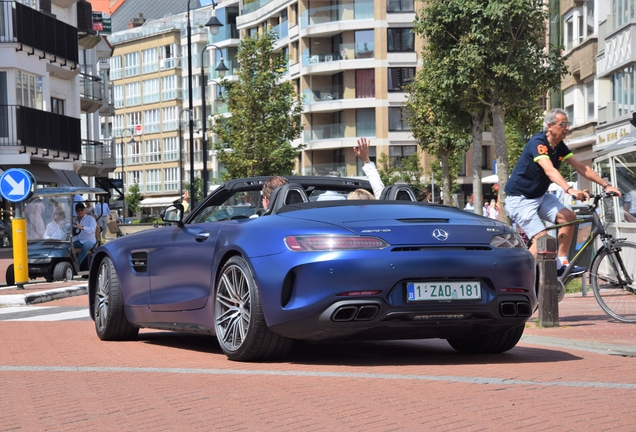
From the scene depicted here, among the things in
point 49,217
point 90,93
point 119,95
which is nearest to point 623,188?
point 49,217

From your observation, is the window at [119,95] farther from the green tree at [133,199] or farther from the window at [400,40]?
the window at [400,40]

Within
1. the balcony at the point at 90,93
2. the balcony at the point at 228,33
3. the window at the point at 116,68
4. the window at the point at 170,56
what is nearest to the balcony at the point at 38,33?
the balcony at the point at 90,93

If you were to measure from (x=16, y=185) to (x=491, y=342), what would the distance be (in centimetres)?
1428

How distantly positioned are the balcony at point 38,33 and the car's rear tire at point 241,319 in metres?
38.6

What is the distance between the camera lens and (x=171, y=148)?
139625 millimetres

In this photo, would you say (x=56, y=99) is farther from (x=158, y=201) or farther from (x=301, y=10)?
(x=158, y=201)

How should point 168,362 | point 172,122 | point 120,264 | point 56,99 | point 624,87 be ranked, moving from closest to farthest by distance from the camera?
1. point 168,362
2. point 120,264
3. point 624,87
4. point 56,99
5. point 172,122

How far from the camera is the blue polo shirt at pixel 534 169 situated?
38.8ft

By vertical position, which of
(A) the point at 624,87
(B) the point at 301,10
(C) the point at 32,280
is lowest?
(C) the point at 32,280

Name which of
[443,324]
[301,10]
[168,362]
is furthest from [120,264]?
[301,10]

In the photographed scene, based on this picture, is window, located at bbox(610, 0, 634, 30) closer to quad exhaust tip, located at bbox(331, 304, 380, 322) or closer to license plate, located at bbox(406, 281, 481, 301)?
license plate, located at bbox(406, 281, 481, 301)

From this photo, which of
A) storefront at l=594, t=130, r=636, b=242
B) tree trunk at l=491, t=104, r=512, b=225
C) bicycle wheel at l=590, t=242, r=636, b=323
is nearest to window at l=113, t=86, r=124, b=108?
tree trunk at l=491, t=104, r=512, b=225

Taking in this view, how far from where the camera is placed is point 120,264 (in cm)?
1102

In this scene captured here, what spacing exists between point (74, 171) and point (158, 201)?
285ft
